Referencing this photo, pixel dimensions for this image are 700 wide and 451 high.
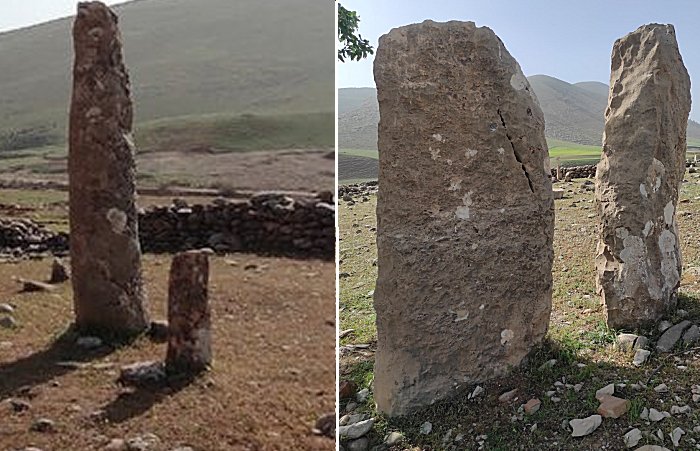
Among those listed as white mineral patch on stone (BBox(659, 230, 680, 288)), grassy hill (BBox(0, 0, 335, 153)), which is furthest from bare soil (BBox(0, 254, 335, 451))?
white mineral patch on stone (BBox(659, 230, 680, 288))

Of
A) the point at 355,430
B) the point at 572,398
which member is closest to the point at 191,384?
the point at 355,430

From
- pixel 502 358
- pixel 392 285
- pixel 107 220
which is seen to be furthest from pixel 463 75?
pixel 107 220

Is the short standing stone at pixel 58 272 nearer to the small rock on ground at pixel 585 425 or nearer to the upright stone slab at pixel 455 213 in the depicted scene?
the upright stone slab at pixel 455 213

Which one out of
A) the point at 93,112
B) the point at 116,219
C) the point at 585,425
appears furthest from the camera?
the point at 116,219

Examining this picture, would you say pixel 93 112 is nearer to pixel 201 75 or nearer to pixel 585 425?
pixel 585 425

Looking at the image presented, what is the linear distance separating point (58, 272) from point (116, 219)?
62 cm

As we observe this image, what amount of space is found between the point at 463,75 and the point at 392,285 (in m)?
1.37

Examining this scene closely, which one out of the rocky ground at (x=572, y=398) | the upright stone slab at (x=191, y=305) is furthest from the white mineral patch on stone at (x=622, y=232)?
the upright stone slab at (x=191, y=305)

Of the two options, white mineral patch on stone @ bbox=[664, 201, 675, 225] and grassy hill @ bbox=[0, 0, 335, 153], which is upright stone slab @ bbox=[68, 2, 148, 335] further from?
white mineral patch on stone @ bbox=[664, 201, 675, 225]

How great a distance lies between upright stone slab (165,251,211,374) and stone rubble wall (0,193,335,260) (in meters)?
1.28

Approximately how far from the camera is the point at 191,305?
417 cm

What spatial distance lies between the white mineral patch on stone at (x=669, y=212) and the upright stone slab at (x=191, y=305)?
11.0ft

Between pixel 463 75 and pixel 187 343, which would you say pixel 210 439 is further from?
pixel 463 75

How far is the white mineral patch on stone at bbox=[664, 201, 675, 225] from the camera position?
16.4 feet
